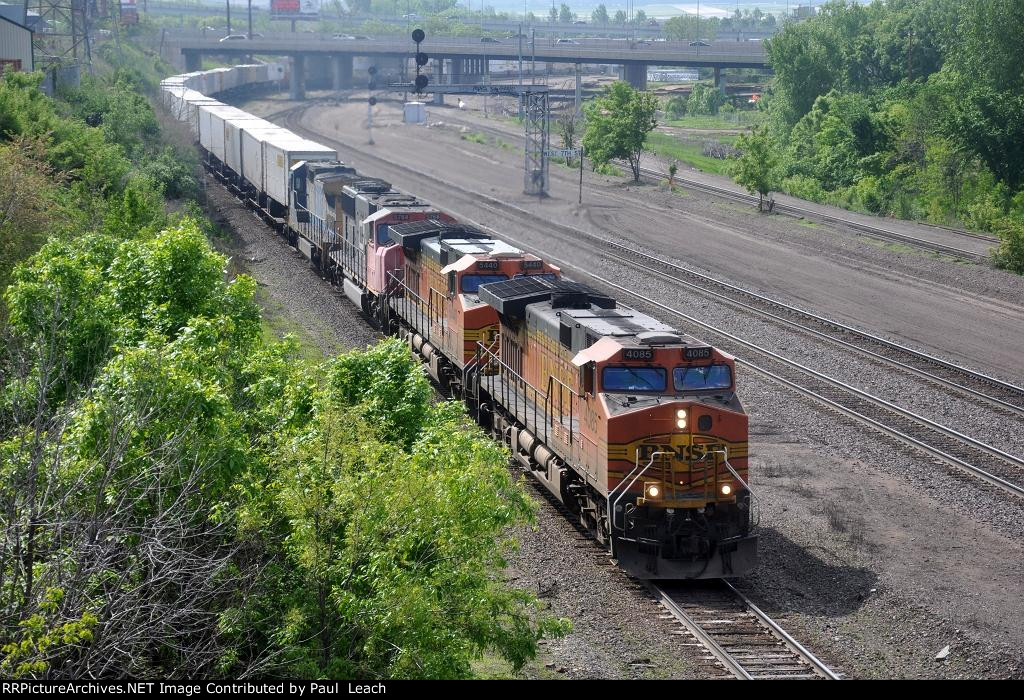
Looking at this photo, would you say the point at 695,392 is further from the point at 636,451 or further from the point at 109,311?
the point at 109,311

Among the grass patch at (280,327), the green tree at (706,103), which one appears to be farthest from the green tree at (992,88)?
the green tree at (706,103)

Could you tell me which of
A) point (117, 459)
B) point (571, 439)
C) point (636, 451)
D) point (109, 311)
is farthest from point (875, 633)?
point (109, 311)

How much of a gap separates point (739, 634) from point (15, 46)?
163 ft

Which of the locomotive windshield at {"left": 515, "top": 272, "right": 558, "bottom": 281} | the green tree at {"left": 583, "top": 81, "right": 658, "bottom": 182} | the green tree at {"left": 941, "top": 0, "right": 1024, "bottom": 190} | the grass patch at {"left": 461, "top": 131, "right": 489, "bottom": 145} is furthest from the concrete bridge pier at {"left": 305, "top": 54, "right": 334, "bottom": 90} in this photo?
the locomotive windshield at {"left": 515, "top": 272, "right": 558, "bottom": 281}

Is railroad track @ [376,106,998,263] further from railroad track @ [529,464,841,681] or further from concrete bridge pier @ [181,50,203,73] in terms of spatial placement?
concrete bridge pier @ [181,50,203,73]

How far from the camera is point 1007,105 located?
184 feet

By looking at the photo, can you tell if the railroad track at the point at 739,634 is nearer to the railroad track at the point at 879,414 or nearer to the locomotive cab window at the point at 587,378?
the locomotive cab window at the point at 587,378

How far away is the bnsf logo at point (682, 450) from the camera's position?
16828mm

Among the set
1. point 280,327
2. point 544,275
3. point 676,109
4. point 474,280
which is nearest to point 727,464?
point 544,275

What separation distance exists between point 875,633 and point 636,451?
4069 millimetres

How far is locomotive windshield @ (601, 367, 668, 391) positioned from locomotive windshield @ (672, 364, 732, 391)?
8.4 inches

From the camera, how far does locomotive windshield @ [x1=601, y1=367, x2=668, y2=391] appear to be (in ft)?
56.7

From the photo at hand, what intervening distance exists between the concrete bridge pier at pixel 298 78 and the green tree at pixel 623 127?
2363 inches

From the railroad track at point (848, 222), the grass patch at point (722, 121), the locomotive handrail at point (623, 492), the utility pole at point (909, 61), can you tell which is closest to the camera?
the locomotive handrail at point (623, 492)
